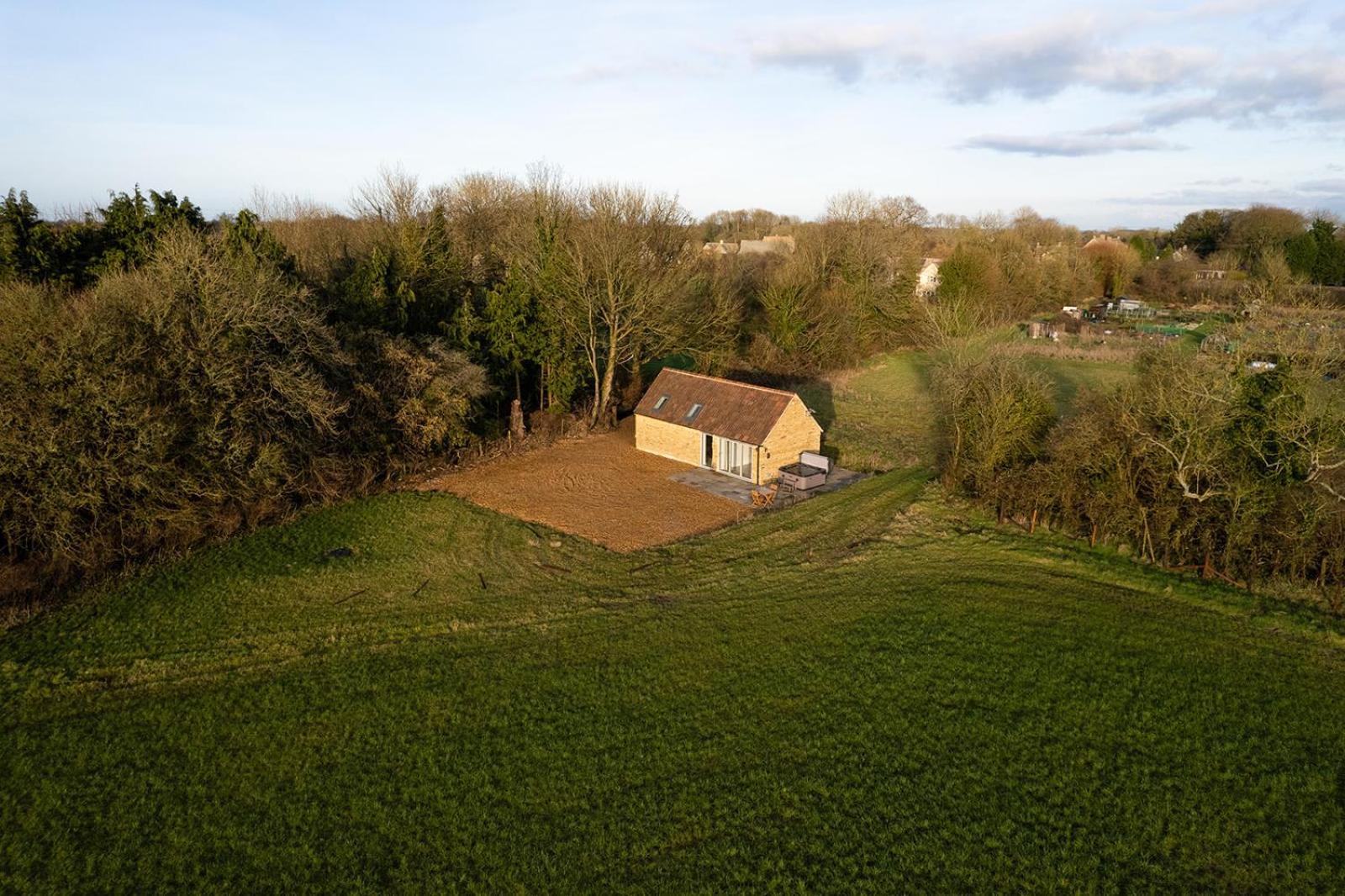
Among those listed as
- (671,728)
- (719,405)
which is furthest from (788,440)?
(671,728)

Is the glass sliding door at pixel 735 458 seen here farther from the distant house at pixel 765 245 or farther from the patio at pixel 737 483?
the distant house at pixel 765 245

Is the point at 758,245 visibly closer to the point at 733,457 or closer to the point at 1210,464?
the point at 733,457

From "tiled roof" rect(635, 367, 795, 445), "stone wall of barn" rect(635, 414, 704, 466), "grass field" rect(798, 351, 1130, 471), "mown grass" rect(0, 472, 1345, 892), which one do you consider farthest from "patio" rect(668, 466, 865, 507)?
"mown grass" rect(0, 472, 1345, 892)

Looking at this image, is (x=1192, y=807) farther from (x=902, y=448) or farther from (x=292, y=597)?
(x=902, y=448)

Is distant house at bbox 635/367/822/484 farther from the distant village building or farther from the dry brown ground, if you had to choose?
the distant village building

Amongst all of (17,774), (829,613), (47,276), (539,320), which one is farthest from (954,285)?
(17,774)

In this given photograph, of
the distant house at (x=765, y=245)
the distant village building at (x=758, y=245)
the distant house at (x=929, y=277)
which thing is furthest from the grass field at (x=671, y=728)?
the distant house at (x=765, y=245)

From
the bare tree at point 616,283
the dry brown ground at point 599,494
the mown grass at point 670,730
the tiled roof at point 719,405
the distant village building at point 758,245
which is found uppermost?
the distant village building at point 758,245
